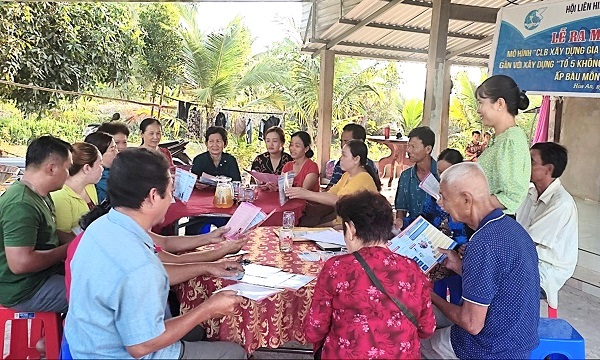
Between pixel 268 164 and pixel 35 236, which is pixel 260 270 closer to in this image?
pixel 35 236

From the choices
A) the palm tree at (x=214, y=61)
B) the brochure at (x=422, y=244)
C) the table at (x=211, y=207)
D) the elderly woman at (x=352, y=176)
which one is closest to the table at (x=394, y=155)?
the palm tree at (x=214, y=61)

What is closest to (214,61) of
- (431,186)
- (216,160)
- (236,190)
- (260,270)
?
(216,160)

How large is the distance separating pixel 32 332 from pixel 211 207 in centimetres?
137

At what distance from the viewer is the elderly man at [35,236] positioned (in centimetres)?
228

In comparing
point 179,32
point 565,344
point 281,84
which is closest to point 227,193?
point 565,344

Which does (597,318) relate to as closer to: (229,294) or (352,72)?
(229,294)

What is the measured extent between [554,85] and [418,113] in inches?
406

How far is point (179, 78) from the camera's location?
520 inches

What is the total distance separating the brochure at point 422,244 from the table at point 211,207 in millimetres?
1432

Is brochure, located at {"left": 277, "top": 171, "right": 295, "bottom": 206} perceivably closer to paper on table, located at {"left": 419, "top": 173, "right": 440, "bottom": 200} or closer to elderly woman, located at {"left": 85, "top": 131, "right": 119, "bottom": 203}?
paper on table, located at {"left": 419, "top": 173, "right": 440, "bottom": 200}

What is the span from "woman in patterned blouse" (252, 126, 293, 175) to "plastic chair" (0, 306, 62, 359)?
274cm

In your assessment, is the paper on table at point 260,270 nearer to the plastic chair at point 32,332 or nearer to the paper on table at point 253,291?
the paper on table at point 253,291

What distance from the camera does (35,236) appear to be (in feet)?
7.62

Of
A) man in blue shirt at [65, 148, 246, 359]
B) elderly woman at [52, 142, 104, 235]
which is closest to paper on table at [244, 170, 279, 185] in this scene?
elderly woman at [52, 142, 104, 235]
